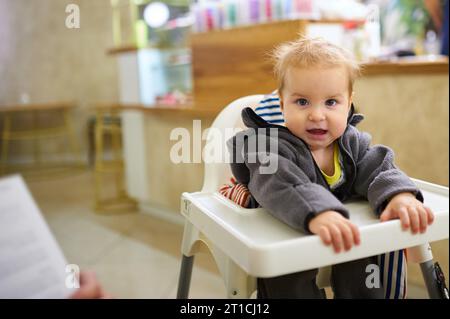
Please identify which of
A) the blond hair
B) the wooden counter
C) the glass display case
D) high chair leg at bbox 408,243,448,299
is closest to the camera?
the blond hair

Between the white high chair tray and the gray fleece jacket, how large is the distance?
28 millimetres

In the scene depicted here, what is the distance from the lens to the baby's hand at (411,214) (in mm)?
623

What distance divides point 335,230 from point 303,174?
15cm

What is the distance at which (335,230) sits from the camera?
0.58 metres

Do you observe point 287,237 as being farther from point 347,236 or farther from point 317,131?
point 317,131

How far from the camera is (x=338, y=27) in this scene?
5.68 feet

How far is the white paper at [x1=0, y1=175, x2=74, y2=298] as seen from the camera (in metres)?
0.55

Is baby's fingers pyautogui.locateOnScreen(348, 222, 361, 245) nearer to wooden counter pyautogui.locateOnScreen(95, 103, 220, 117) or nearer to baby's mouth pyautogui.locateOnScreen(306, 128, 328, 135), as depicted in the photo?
baby's mouth pyautogui.locateOnScreen(306, 128, 328, 135)

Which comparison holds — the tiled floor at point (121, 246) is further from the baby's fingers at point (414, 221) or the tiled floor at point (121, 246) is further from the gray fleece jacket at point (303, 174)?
the baby's fingers at point (414, 221)

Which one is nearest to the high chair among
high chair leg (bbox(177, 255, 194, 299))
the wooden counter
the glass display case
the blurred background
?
high chair leg (bbox(177, 255, 194, 299))

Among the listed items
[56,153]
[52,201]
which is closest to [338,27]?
[52,201]

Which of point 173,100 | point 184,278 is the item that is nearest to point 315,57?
point 184,278
